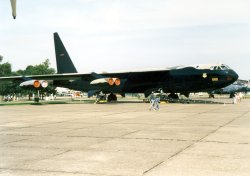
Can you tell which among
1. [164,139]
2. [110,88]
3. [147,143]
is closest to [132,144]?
[147,143]

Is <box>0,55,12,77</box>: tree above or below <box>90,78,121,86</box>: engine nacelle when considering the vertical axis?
above

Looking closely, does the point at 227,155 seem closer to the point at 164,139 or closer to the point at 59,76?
the point at 164,139

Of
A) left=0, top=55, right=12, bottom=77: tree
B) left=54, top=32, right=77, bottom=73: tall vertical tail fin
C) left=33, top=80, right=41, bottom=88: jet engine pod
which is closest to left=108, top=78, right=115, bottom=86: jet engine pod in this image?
left=33, top=80, right=41, bottom=88: jet engine pod

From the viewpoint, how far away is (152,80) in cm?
3269

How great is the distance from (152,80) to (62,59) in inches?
496

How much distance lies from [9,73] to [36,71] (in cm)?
3379

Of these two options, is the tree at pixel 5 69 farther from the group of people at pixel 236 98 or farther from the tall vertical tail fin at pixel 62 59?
the group of people at pixel 236 98

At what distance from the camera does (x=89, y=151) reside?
7285 millimetres

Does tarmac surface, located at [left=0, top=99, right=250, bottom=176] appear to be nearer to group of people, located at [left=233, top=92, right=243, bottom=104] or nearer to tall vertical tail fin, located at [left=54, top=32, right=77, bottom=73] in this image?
group of people, located at [left=233, top=92, right=243, bottom=104]

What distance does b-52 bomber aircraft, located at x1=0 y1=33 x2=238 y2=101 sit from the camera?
29.4 m

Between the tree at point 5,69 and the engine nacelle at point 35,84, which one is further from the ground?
the tree at point 5,69

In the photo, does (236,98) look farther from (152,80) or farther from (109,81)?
(109,81)

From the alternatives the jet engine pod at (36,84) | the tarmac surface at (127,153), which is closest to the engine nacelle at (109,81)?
the jet engine pod at (36,84)

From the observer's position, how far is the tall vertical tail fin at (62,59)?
38.7 metres
